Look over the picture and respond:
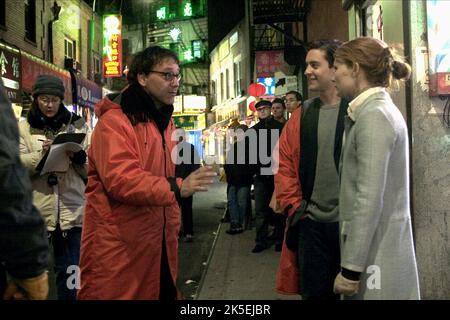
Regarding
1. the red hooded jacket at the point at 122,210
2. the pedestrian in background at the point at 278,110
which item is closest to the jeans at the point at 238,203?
the pedestrian in background at the point at 278,110

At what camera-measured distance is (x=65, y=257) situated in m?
3.96

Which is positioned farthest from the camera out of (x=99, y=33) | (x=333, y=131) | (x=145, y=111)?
(x=99, y=33)

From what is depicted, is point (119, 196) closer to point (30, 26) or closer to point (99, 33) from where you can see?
point (30, 26)

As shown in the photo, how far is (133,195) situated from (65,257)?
1.92 meters

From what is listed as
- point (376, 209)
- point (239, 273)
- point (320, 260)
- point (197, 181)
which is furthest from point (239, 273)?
point (376, 209)

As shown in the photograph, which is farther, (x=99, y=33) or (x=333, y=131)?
(x=99, y=33)

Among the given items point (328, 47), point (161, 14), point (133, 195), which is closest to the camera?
point (133, 195)

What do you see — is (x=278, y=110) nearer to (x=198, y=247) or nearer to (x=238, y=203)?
(x=238, y=203)

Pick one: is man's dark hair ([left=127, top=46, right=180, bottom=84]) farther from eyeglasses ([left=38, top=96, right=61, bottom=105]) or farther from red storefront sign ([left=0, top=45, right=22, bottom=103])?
red storefront sign ([left=0, top=45, right=22, bottom=103])

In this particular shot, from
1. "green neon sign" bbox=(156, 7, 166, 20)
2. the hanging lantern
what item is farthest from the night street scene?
"green neon sign" bbox=(156, 7, 166, 20)

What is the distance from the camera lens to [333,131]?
10.3 ft

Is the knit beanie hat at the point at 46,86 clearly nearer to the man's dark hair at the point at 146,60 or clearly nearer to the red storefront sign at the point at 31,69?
the man's dark hair at the point at 146,60
